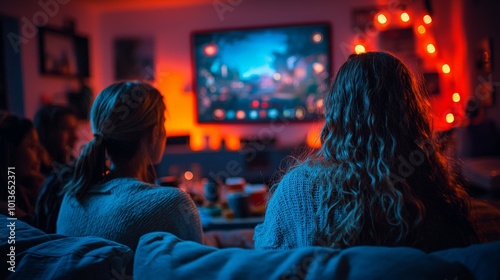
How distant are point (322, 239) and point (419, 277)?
31cm

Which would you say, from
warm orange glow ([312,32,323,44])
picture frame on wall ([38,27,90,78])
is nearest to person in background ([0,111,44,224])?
picture frame on wall ([38,27,90,78])

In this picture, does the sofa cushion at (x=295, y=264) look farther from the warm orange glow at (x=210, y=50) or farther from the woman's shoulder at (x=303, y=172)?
the warm orange glow at (x=210, y=50)

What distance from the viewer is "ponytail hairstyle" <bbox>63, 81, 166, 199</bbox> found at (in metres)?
1.26

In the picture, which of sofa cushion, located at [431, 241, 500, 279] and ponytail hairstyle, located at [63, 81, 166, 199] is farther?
ponytail hairstyle, located at [63, 81, 166, 199]

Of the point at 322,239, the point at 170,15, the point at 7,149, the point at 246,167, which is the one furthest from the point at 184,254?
the point at 170,15

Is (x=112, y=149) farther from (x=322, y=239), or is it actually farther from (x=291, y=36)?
(x=291, y=36)

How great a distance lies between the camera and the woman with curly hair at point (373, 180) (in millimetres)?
857

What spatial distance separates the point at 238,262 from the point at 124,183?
25.3 inches

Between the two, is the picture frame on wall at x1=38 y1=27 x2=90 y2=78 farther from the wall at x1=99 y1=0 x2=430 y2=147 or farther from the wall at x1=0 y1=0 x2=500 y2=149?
the wall at x1=99 y1=0 x2=430 y2=147

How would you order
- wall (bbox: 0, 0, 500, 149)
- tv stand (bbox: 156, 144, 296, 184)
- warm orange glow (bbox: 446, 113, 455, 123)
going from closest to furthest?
warm orange glow (bbox: 446, 113, 455, 123), wall (bbox: 0, 0, 500, 149), tv stand (bbox: 156, 144, 296, 184)

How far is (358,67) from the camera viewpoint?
3.13 feet

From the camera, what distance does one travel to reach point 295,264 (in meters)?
0.63

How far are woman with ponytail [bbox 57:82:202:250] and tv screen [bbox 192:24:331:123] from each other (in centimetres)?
435

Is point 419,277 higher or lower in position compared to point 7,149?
lower
